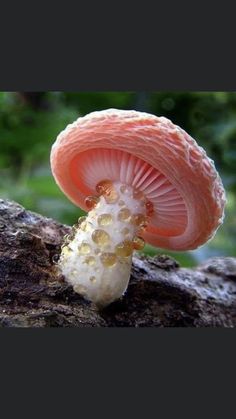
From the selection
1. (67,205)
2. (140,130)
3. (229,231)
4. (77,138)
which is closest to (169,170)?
(140,130)

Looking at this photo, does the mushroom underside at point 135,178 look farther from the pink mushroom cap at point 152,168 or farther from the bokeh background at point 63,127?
the bokeh background at point 63,127

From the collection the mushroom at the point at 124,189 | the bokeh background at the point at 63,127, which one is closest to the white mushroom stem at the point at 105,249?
the mushroom at the point at 124,189

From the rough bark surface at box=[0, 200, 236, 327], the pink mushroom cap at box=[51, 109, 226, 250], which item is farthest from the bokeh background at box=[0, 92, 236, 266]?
the pink mushroom cap at box=[51, 109, 226, 250]

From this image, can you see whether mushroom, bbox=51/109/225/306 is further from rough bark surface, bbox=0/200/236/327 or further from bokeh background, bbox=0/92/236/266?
bokeh background, bbox=0/92/236/266

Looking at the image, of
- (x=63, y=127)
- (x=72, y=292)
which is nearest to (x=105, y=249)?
(x=72, y=292)

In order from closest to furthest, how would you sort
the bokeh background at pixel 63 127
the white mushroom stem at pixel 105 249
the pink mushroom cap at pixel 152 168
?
1. the pink mushroom cap at pixel 152 168
2. the white mushroom stem at pixel 105 249
3. the bokeh background at pixel 63 127

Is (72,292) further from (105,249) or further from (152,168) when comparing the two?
(152,168)

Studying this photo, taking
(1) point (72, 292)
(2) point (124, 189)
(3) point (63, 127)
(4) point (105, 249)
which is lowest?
(1) point (72, 292)
